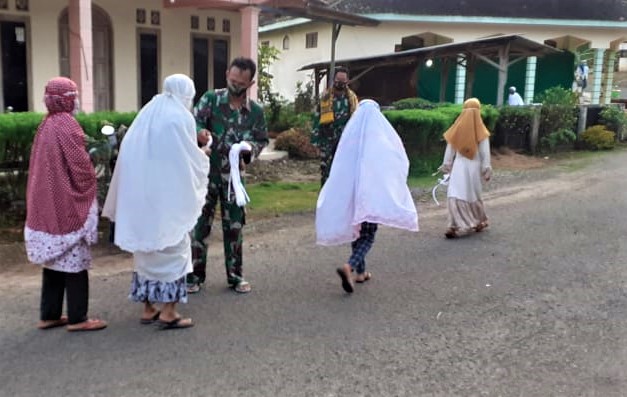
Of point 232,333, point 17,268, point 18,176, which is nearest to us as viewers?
point 232,333

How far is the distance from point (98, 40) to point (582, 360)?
1166cm

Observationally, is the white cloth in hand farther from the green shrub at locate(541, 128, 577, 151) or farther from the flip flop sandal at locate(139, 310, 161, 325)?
the green shrub at locate(541, 128, 577, 151)

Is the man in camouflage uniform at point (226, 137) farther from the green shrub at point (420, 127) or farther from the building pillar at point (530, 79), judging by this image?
the building pillar at point (530, 79)

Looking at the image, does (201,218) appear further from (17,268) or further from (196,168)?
(17,268)

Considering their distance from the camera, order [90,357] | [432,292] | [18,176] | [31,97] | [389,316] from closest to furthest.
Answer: [90,357], [389,316], [432,292], [18,176], [31,97]

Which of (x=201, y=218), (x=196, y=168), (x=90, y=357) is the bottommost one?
(x=90, y=357)

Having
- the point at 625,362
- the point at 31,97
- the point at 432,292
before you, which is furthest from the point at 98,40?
the point at 625,362

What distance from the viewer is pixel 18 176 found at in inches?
293

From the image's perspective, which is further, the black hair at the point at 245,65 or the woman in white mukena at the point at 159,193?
the black hair at the point at 245,65

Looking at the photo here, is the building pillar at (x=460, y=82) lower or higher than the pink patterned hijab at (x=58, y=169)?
higher

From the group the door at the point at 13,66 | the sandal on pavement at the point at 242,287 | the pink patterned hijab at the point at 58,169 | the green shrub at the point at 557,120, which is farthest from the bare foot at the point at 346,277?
the green shrub at the point at 557,120

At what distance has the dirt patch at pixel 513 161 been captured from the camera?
48.2ft

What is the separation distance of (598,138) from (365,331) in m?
15.0

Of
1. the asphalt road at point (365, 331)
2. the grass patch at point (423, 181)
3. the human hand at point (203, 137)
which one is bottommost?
the asphalt road at point (365, 331)
